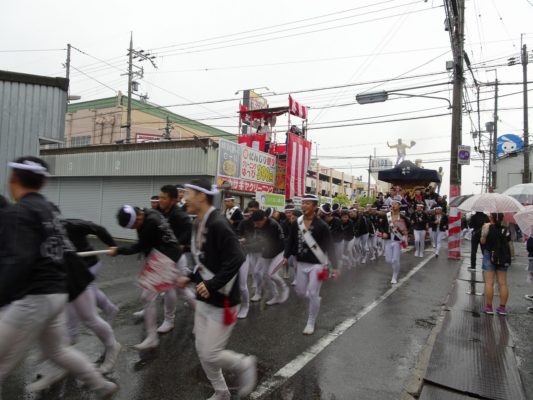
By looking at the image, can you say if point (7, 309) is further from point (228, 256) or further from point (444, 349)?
point (444, 349)

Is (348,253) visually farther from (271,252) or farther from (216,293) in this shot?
(216,293)

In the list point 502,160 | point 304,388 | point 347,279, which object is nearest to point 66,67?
point 347,279

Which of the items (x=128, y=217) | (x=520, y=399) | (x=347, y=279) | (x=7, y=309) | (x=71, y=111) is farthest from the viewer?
(x=71, y=111)

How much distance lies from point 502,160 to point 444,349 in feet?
118

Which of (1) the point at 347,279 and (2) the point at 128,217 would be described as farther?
(1) the point at 347,279

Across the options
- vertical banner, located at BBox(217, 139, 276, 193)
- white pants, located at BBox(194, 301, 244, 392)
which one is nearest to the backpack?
white pants, located at BBox(194, 301, 244, 392)

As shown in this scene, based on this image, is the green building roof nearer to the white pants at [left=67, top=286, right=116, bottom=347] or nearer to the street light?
the street light

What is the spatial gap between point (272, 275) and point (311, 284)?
1467 mm

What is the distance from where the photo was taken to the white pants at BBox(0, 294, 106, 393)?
7.98 feet

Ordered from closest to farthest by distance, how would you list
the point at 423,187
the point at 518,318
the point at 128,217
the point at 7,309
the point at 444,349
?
the point at 7,309 → the point at 128,217 → the point at 444,349 → the point at 518,318 → the point at 423,187

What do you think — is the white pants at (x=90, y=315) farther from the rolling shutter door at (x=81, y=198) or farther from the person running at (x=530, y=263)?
the rolling shutter door at (x=81, y=198)

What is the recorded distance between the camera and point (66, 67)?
1081 inches

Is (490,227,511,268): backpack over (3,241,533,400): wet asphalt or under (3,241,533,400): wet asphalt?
over

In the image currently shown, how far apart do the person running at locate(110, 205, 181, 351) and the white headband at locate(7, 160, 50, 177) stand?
1.43 m
